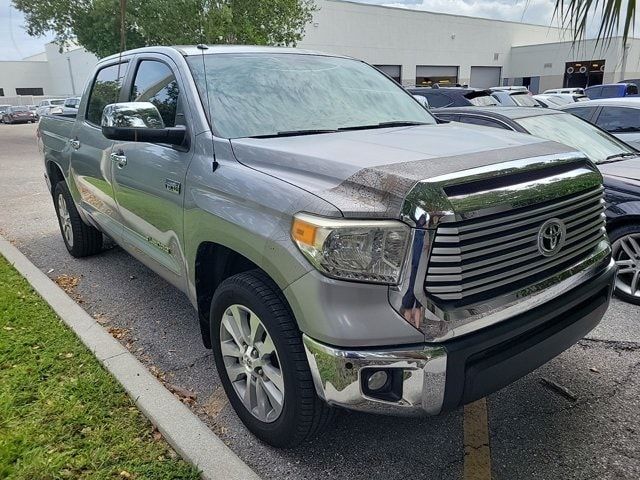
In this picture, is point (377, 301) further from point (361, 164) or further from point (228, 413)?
point (228, 413)

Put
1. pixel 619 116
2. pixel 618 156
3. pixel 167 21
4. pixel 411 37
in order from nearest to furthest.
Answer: pixel 618 156
pixel 619 116
pixel 167 21
pixel 411 37

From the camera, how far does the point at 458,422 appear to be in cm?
285

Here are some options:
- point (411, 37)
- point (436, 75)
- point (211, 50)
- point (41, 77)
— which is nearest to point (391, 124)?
point (211, 50)

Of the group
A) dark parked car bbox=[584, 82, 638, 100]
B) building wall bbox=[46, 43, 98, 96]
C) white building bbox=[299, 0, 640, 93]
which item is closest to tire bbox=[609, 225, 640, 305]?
dark parked car bbox=[584, 82, 638, 100]

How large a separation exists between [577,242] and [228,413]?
2.06 m

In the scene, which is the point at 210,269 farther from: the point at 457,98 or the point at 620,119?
the point at 457,98

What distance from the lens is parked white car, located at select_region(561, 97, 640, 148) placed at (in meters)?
7.38

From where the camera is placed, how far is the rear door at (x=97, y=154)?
410 centimetres

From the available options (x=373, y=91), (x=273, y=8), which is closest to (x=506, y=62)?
(x=273, y=8)

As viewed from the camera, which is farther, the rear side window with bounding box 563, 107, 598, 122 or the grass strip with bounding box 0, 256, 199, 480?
the rear side window with bounding box 563, 107, 598, 122

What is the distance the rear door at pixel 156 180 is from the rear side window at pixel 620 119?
653cm

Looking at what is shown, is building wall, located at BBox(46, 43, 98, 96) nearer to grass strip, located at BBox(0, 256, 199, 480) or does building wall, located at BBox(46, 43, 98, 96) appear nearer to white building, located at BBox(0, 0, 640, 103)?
white building, located at BBox(0, 0, 640, 103)

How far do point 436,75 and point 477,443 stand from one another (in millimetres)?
45913

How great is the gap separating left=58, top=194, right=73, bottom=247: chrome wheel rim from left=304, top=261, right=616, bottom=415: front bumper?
434 cm
